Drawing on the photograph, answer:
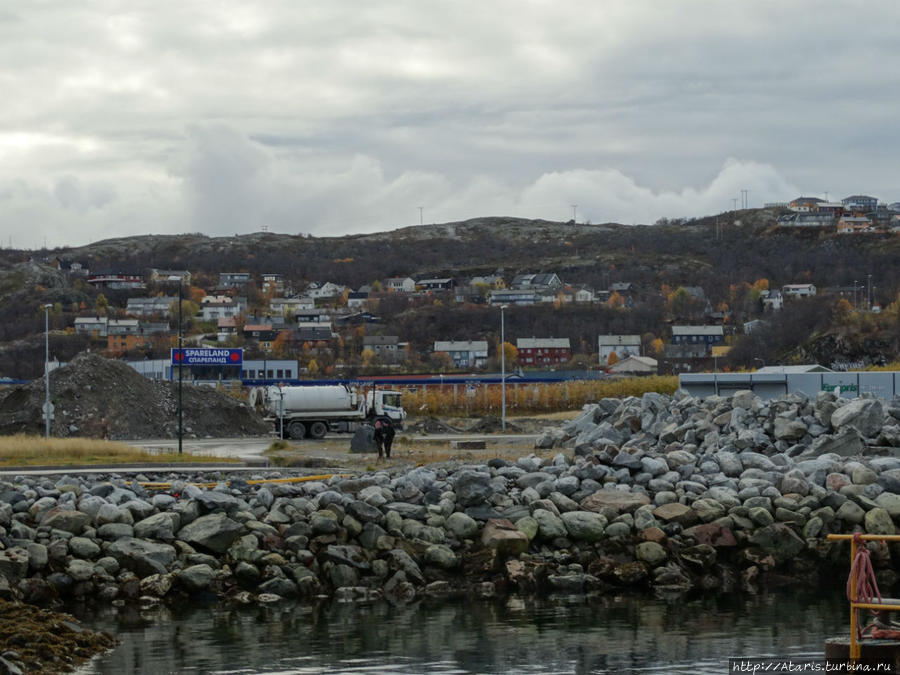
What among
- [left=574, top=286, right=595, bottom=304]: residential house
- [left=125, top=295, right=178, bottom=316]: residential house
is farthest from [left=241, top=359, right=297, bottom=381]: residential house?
[left=125, top=295, right=178, bottom=316]: residential house

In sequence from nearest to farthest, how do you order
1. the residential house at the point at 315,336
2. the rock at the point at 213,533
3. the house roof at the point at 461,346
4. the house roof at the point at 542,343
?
the rock at the point at 213,533, the house roof at the point at 461,346, the house roof at the point at 542,343, the residential house at the point at 315,336

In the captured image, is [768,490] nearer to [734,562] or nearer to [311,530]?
[734,562]

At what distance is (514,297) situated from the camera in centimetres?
18825

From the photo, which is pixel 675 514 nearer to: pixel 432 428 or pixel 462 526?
pixel 462 526

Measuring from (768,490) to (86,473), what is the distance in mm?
18191

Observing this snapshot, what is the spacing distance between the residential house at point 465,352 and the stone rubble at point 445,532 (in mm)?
116048

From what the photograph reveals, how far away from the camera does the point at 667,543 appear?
2622cm

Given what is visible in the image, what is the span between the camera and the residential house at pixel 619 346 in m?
149

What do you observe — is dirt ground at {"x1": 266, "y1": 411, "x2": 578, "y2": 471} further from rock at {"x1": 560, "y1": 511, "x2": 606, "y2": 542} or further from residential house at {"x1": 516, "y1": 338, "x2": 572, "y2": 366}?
residential house at {"x1": 516, "y1": 338, "x2": 572, "y2": 366}

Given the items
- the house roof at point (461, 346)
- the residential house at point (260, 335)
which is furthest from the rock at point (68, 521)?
the residential house at point (260, 335)

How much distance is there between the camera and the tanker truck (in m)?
56.2

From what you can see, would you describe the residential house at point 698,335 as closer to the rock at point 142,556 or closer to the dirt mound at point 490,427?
the dirt mound at point 490,427

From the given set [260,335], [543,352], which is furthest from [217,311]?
[543,352]

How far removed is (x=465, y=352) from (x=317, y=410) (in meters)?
94.4
